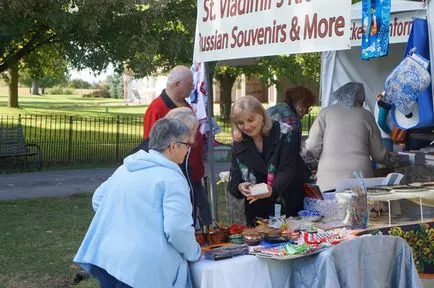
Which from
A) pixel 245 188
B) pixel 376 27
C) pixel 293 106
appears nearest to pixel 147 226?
pixel 245 188

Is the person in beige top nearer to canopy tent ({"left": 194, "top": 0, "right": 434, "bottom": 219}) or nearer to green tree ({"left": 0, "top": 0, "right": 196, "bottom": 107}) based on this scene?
canopy tent ({"left": 194, "top": 0, "right": 434, "bottom": 219})

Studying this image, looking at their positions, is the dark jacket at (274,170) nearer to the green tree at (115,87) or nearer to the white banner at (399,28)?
the white banner at (399,28)

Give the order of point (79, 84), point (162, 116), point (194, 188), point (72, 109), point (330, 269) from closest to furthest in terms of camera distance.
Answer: point (330, 269) < point (194, 188) < point (162, 116) < point (72, 109) < point (79, 84)

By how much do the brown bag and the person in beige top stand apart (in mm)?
Answer: 1108

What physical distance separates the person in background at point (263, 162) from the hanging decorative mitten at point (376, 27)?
2.47 feet

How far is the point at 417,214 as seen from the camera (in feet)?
14.4

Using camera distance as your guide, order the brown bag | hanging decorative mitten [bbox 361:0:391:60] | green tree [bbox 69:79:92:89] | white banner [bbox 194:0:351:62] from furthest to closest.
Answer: green tree [bbox 69:79:92:89], the brown bag, hanging decorative mitten [bbox 361:0:391:60], white banner [bbox 194:0:351:62]

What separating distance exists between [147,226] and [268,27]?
5.39ft

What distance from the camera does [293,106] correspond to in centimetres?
592

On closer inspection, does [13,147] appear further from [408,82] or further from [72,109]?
[72,109]

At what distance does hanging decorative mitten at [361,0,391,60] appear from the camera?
4250mm

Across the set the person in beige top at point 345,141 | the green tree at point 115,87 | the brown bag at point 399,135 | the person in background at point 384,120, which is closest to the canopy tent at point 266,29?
the person in beige top at point 345,141

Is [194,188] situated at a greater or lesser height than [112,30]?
lesser

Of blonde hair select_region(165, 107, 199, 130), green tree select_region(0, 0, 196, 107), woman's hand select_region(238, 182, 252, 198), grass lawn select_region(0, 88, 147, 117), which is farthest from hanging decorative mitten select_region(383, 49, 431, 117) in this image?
grass lawn select_region(0, 88, 147, 117)
